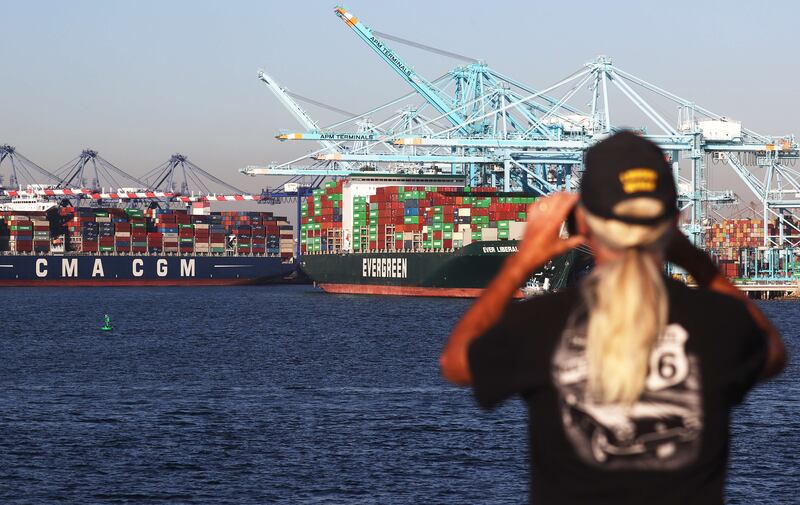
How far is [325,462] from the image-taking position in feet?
80.2

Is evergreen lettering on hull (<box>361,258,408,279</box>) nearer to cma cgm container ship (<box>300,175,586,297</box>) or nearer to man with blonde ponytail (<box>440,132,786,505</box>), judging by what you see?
cma cgm container ship (<box>300,175,586,297</box>)

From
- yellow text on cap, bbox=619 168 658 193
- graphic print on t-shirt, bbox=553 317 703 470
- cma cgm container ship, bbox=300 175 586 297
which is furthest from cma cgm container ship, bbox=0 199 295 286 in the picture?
yellow text on cap, bbox=619 168 658 193

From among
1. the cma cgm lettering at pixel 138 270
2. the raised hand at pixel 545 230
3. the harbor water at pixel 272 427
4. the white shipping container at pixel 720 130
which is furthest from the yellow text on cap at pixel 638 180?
the cma cgm lettering at pixel 138 270

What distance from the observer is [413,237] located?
98312mm

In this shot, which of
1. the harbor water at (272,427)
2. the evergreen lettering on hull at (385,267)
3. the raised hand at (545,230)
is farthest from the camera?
the evergreen lettering on hull at (385,267)

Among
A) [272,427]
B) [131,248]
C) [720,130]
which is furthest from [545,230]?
[131,248]

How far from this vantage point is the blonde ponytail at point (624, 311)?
9.86 feet

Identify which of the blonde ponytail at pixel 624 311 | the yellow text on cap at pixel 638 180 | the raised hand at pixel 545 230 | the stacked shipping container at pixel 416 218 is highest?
the stacked shipping container at pixel 416 218

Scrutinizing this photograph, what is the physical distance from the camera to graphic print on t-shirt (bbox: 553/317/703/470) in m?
3.09

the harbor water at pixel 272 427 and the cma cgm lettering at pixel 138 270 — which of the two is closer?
the harbor water at pixel 272 427

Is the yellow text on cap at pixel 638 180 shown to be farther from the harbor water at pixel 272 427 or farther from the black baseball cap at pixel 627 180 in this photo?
the harbor water at pixel 272 427

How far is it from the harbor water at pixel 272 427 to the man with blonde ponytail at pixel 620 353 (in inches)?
721

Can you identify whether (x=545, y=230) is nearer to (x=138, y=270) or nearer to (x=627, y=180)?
(x=627, y=180)

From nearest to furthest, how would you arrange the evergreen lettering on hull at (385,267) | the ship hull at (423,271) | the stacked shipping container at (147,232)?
the ship hull at (423,271) → the evergreen lettering on hull at (385,267) → the stacked shipping container at (147,232)
